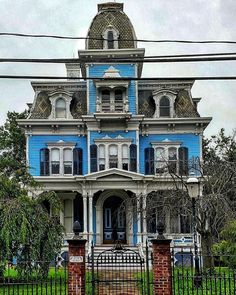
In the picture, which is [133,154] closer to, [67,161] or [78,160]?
[78,160]

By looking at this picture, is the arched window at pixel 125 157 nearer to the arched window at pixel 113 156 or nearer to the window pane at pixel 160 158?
the arched window at pixel 113 156

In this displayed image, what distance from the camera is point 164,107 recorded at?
3388 centimetres

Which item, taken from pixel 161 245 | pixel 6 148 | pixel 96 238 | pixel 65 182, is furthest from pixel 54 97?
pixel 161 245

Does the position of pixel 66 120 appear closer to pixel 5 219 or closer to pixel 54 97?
pixel 54 97

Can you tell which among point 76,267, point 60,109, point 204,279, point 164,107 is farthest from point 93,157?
point 76,267

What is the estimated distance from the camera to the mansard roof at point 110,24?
3433cm

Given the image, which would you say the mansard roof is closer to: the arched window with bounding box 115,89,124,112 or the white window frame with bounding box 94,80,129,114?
the white window frame with bounding box 94,80,129,114

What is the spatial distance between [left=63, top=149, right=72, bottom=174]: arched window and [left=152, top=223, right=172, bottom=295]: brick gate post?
63.8 ft

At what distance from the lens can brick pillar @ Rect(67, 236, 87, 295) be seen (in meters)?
14.3

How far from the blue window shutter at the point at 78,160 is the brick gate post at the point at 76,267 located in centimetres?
1899

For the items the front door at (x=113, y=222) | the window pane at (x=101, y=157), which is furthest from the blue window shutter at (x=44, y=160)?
the front door at (x=113, y=222)

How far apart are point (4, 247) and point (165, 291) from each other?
7.26m

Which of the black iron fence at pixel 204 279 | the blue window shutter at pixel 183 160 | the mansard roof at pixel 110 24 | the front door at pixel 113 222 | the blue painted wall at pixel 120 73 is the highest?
the mansard roof at pixel 110 24

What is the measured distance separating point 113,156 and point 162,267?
63.1ft
